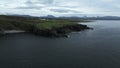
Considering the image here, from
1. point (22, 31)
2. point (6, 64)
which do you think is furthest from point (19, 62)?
point (22, 31)

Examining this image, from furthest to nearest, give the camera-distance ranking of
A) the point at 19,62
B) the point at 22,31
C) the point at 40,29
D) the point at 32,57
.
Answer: the point at 22,31 → the point at 40,29 → the point at 32,57 → the point at 19,62

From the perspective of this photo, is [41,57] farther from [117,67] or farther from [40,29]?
[40,29]

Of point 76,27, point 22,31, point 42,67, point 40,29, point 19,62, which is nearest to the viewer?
point 42,67

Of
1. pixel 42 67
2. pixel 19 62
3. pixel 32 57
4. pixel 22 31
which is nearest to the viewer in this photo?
pixel 42 67

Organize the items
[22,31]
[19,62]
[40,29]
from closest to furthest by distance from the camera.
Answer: [19,62] → [40,29] → [22,31]

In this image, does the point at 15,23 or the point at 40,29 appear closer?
the point at 40,29

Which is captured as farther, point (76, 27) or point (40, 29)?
point (76, 27)

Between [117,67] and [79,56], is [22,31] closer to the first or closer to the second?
[79,56]

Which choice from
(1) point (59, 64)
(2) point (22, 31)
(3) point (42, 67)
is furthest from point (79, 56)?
(2) point (22, 31)
